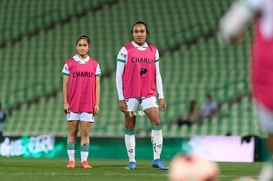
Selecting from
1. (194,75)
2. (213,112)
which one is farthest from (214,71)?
(213,112)

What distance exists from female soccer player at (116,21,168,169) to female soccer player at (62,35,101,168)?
2.40 feet

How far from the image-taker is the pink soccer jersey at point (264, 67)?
14.3 feet

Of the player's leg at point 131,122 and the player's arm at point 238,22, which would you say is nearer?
the player's arm at point 238,22

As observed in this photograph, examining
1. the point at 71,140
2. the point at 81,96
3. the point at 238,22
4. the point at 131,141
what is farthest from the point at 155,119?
the point at 238,22

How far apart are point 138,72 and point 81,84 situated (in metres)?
1.02

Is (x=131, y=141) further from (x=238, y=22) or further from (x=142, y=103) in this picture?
(x=238, y=22)

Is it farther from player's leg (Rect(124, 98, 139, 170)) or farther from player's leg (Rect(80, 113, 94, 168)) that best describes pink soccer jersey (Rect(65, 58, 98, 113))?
player's leg (Rect(124, 98, 139, 170))

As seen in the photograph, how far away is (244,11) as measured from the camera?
4250 mm

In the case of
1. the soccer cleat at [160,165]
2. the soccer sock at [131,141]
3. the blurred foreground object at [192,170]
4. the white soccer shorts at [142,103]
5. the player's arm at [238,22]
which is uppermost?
the player's arm at [238,22]

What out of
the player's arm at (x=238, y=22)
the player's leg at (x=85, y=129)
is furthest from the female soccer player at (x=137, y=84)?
the player's arm at (x=238, y=22)

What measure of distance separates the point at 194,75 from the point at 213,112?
6.73 feet

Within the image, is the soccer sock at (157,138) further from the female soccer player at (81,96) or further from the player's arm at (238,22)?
the player's arm at (238,22)

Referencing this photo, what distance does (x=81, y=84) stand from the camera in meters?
10.7

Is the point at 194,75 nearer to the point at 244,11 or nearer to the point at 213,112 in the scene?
the point at 213,112
